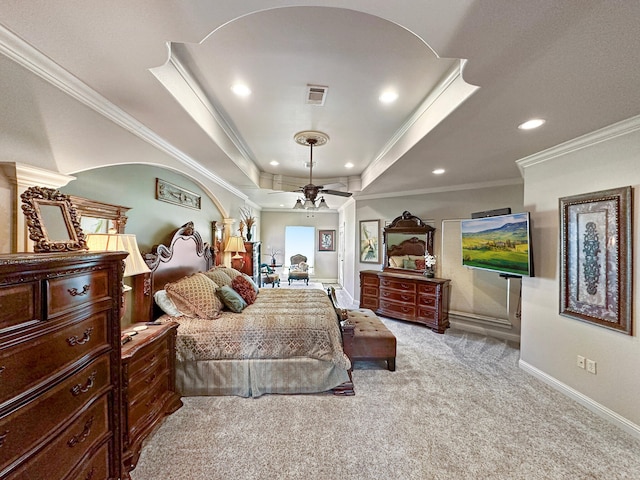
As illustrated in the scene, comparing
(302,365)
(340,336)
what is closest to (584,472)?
(340,336)

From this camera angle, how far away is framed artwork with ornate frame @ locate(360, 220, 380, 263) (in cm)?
551

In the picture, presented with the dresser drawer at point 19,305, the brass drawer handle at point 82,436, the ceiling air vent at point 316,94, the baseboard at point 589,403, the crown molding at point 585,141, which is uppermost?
the ceiling air vent at point 316,94

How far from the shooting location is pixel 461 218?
4.53 m

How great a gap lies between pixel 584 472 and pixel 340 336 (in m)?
1.93

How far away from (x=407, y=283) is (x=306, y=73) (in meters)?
3.79

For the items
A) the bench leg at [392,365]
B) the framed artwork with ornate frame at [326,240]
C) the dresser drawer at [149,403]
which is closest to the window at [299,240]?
the framed artwork with ornate frame at [326,240]

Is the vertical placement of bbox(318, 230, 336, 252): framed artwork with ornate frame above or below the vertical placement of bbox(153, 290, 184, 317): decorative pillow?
above

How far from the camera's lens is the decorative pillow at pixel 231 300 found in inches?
110

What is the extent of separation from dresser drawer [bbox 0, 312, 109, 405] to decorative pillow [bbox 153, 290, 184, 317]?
1.27 metres

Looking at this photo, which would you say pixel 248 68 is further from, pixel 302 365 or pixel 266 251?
pixel 266 251

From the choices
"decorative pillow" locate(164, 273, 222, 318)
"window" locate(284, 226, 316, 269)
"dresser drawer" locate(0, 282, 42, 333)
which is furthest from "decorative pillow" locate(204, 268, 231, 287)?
"window" locate(284, 226, 316, 269)

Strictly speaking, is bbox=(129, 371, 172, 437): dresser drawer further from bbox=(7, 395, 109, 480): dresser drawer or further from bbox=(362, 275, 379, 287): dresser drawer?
bbox=(362, 275, 379, 287): dresser drawer

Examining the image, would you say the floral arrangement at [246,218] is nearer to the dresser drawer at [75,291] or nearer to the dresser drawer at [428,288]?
the dresser drawer at [428,288]

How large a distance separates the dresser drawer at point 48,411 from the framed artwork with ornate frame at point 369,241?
4817mm
